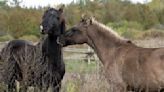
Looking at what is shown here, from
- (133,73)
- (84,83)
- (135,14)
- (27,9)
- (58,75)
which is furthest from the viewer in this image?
(135,14)

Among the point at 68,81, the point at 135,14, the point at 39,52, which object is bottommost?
the point at 135,14

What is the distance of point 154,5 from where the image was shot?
183 ft

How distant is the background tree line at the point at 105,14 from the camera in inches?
1612

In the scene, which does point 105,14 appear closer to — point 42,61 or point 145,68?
point 42,61

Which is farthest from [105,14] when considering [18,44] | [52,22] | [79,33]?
[79,33]

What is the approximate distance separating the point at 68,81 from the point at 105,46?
145 centimetres

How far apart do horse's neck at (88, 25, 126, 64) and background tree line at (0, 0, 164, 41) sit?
97.3 ft

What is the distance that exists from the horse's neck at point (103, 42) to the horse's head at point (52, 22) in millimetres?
1088

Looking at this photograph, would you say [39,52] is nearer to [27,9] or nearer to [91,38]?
[91,38]

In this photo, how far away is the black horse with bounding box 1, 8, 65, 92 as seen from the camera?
32.8ft

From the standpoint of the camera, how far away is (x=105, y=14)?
1984 inches

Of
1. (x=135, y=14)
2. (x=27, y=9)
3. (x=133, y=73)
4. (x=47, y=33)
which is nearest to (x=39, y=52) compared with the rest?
(x=47, y=33)

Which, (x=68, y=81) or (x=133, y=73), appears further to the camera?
(x=68, y=81)

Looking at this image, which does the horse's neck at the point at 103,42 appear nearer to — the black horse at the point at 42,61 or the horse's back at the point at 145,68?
the horse's back at the point at 145,68
